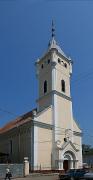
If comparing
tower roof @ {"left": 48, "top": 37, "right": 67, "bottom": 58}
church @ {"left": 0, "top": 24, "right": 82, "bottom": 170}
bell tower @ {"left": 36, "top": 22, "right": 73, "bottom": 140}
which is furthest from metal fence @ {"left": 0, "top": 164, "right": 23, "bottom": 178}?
tower roof @ {"left": 48, "top": 37, "right": 67, "bottom": 58}

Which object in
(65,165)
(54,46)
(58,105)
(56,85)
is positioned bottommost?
(65,165)

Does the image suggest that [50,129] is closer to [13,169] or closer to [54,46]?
[13,169]

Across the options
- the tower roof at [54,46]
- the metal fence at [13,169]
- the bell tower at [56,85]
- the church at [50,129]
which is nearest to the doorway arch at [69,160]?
the church at [50,129]

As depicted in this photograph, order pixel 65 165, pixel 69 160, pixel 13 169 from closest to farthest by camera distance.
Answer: pixel 13 169 < pixel 65 165 < pixel 69 160

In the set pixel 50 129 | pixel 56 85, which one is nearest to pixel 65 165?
pixel 50 129

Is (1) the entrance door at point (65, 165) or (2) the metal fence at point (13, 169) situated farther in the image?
(1) the entrance door at point (65, 165)

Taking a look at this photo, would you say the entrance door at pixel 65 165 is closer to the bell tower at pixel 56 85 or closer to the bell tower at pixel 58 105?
the bell tower at pixel 58 105

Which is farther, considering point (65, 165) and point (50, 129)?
point (65, 165)

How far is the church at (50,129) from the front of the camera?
41781 millimetres

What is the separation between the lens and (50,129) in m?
44.1

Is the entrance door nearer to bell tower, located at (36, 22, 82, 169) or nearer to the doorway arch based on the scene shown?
the doorway arch

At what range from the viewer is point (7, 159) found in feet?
155

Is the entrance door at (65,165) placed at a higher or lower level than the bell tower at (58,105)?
lower

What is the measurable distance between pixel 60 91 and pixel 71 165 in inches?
479
